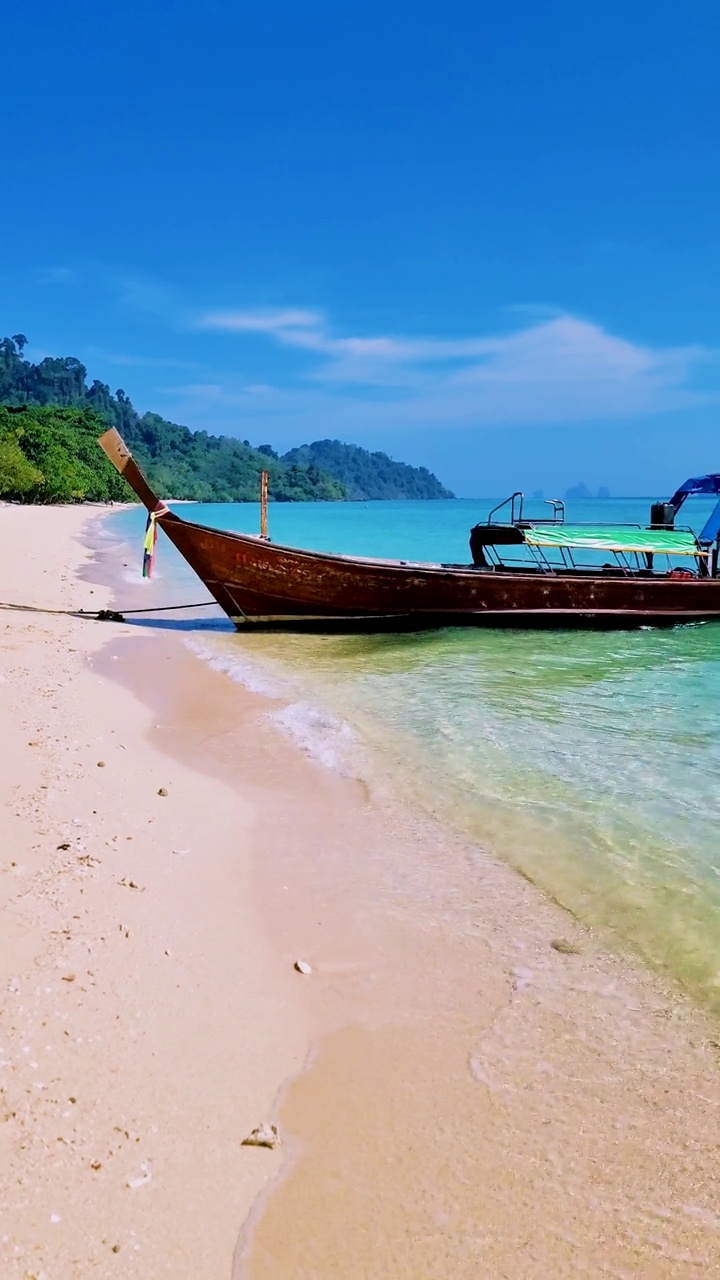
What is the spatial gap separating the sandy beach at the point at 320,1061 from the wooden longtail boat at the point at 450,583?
839 cm

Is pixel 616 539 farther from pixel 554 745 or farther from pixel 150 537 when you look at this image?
pixel 554 745

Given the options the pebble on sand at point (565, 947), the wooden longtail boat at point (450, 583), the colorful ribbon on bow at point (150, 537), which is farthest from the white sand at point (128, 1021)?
the wooden longtail boat at point (450, 583)

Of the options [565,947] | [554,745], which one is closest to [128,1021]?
[565,947]

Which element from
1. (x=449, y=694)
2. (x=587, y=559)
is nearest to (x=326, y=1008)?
(x=449, y=694)

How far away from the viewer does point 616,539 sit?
15.6m

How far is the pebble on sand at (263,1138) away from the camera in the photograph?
2586 millimetres

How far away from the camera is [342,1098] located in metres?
2.86

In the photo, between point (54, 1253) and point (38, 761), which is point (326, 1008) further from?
point (38, 761)

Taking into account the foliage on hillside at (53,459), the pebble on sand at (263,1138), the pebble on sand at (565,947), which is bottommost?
the pebble on sand at (565,947)

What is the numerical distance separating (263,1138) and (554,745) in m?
5.52

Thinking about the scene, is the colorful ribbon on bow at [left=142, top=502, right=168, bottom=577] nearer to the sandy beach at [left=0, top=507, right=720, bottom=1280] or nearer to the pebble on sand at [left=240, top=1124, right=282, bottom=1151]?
the sandy beach at [left=0, top=507, right=720, bottom=1280]

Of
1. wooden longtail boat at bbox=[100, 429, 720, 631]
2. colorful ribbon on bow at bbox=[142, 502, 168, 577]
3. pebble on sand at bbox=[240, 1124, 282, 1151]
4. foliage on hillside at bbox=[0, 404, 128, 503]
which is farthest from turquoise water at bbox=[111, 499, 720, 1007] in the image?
foliage on hillside at bbox=[0, 404, 128, 503]

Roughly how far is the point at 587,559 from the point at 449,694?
31997 millimetres

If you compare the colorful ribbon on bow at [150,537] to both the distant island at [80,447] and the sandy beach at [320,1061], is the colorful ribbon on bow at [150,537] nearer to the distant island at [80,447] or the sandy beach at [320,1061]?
the sandy beach at [320,1061]
